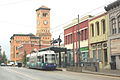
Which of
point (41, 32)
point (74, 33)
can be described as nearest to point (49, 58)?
point (74, 33)

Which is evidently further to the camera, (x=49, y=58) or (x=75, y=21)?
(x=75, y=21)

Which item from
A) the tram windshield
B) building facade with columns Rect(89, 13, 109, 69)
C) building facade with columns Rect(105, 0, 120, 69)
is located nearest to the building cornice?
building facade with columns Rect(89, 13, 109, 69)

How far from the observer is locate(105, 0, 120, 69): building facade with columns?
43.9 metres

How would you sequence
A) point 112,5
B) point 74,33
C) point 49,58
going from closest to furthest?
point 112,5, point 49,58, point 74,33

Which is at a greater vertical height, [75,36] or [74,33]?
[74,33]

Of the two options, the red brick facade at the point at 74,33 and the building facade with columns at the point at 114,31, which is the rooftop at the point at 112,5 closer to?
the building facade with columns at the point at 114,31

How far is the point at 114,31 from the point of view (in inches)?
1805

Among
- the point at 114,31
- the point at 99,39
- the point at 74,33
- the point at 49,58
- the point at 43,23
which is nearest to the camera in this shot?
the point at 114,31

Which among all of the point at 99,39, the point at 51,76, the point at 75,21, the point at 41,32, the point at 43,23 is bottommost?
the point at 51,76

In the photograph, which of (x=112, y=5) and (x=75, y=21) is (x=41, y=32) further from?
(x=112, y=5)

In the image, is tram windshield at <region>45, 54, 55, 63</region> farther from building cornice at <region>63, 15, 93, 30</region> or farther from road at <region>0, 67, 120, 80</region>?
road at <region>0, 67, 120, 80</region>

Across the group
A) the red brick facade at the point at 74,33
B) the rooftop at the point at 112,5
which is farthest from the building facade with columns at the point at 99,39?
the red brick facade at the point at 74,33

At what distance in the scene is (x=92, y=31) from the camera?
54906 millimetres

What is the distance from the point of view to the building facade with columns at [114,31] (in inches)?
1729
